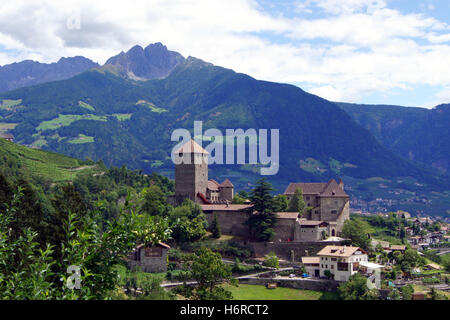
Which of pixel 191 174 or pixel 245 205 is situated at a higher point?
pixel 191 174

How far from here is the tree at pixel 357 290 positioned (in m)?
60.2

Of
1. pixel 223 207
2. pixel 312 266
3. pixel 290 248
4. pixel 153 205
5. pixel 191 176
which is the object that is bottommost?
pixel 312 266

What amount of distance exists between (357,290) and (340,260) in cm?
607

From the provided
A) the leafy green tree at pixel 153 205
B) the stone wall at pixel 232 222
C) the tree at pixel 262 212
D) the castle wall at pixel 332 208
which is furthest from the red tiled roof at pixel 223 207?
the castle wall at pixel 332 208

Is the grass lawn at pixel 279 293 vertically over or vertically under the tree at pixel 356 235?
under

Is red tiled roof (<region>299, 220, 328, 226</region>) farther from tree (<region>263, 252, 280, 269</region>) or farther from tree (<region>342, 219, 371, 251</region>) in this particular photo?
tree (<region>263, 252, 280, 269</region>)

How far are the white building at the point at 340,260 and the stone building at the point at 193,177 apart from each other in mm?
22755

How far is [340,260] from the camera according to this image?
220ft

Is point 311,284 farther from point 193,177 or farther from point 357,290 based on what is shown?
point 193,177

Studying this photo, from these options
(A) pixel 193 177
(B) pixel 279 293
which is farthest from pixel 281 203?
(B) pixel 279 293

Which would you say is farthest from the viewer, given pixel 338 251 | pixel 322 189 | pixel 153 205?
pixel 322 189

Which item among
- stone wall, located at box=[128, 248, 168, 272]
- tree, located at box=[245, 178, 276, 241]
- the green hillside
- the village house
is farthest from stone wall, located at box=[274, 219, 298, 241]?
the green hillside

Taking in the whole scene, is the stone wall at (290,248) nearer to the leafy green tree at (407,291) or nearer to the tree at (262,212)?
the tree at (262,212)
